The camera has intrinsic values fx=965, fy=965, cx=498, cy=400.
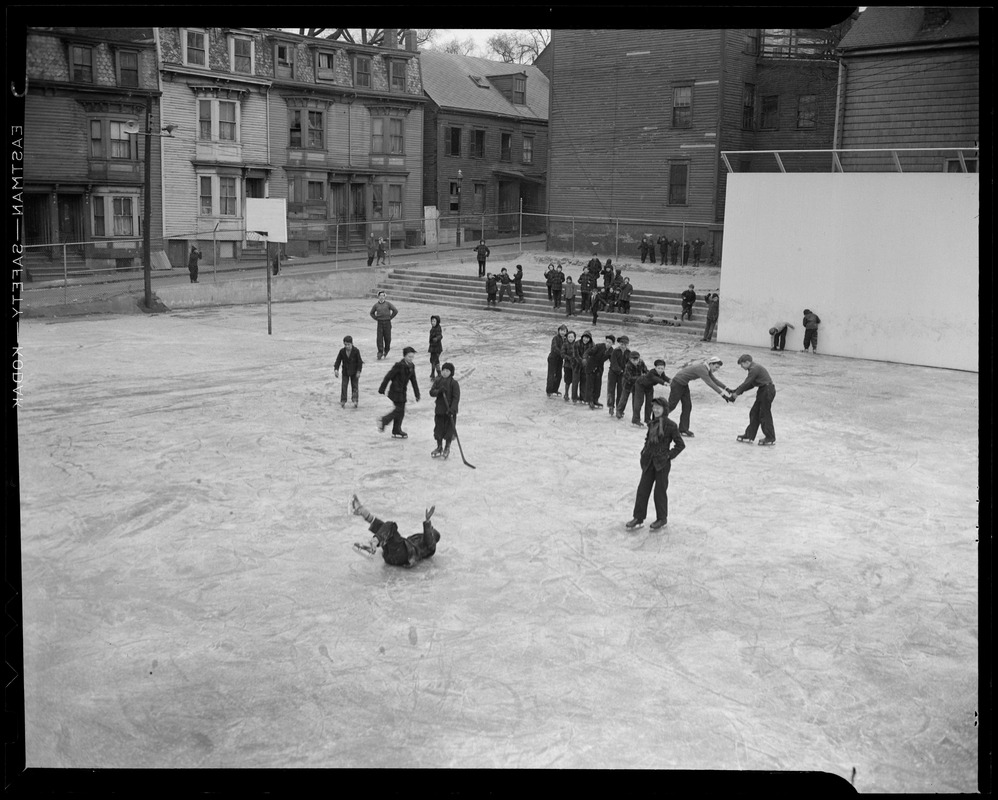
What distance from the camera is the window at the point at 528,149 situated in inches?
1844

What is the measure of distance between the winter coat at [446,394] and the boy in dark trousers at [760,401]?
4.34 metres

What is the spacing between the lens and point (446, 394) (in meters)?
13.3

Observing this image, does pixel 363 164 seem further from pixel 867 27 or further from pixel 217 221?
pixel 867 27

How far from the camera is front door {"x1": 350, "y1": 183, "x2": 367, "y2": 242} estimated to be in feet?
131

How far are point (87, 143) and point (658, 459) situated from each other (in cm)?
2798

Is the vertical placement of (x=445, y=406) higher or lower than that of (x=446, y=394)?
lower

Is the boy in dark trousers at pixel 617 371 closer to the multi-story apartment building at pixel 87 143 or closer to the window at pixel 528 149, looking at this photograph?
the multi-story apartment building at pixel 87 143

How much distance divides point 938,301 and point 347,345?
13326 millimetres

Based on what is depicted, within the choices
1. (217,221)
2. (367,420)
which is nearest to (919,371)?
(367,420)

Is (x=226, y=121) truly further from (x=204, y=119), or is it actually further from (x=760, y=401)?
(x=760, y=401)

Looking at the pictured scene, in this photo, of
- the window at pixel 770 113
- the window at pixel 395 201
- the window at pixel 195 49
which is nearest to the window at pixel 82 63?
the window at pixel 195 49

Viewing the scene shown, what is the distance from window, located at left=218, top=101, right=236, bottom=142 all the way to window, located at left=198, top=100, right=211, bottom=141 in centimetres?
45

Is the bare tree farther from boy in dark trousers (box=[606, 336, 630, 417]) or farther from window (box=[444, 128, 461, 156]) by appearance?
boy in dark trousers (box=[606, 336, 630, 417])

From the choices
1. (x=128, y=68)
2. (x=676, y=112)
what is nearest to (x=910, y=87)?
(x=676, y=112)
